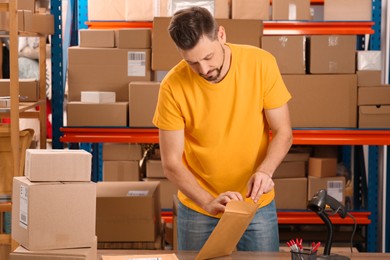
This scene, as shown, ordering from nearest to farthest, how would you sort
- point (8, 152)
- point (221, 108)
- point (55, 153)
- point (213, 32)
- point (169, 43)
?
point (55, 153) → point (213, 32) → point (221, 108) → point (8, 152) → point (169, 43)

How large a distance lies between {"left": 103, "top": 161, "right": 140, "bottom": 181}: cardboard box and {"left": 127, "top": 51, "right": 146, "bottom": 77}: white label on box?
1.96 ft

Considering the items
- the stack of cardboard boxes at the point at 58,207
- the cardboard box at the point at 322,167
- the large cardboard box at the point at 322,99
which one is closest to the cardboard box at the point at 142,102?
the large cardboard box at the point at 322,99

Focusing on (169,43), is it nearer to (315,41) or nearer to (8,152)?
(315,41)

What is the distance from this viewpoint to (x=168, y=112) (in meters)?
2.68

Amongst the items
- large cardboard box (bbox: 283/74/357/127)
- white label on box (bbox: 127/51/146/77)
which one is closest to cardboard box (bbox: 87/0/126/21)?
white label on box (bbox: 127/51/146/77)

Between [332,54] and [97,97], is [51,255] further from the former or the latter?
[332,54]

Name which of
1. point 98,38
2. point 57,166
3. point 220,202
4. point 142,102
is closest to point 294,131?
point 142,102

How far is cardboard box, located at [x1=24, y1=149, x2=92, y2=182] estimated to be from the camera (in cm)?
215

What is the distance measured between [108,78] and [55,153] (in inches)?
85.7

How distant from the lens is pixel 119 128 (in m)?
4.27

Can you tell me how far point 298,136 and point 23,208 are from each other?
7.84ft

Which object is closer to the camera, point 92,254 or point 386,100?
point 92,254

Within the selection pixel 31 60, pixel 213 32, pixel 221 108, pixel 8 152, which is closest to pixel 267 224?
pixel 221 108

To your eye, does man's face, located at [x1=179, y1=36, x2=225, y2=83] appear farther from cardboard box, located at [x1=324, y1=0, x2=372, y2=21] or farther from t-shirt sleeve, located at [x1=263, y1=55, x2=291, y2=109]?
cardboard box, located at [x1=324, y1=0, x2=372, y2=21]
